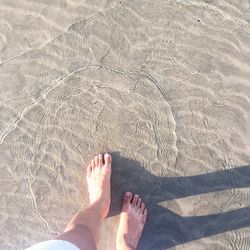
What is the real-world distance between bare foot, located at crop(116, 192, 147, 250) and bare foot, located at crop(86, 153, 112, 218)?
0.14 metres

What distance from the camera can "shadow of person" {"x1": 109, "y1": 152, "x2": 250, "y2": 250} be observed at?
3.34 m

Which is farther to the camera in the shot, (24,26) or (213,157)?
(24,26)

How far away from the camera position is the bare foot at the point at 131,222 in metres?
3.33

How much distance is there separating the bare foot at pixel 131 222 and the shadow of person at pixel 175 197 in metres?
0.05

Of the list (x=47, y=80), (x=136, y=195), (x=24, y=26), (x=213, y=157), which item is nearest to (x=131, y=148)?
(x=136, y=195)

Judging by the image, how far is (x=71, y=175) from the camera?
347 cm

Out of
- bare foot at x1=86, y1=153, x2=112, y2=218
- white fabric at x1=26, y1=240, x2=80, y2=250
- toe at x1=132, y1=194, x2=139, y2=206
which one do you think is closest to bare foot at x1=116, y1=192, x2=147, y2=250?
toe at x1=132, y1=194, x2=139, y2=206

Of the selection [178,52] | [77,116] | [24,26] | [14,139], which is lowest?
[14,139]

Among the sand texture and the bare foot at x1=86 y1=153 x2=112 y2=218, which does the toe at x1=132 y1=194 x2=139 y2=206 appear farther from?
the bare foot at x1=86 y1=153 x2=112 y2=218

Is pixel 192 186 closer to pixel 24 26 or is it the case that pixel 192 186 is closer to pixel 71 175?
pixel 71 175

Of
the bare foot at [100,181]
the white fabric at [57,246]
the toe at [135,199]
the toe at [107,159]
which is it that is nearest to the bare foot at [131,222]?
the toe at [135,199]

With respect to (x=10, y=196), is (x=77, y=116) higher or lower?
higher

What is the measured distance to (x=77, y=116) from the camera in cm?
351

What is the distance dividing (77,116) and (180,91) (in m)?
0.77
